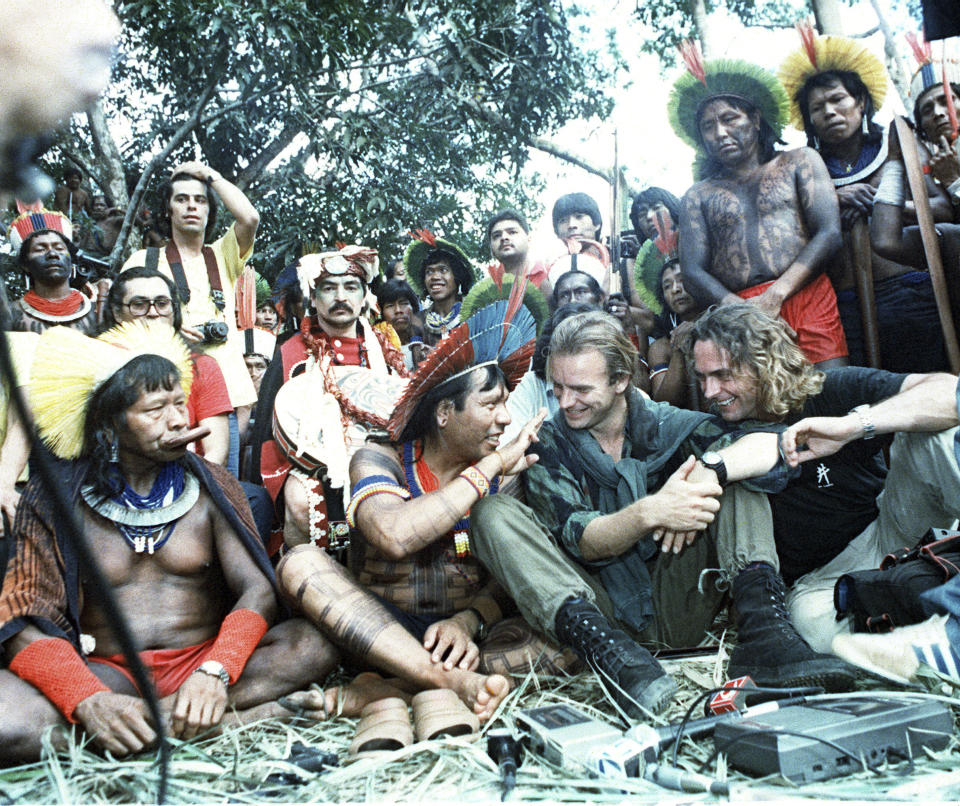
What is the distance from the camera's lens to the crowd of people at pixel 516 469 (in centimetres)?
250

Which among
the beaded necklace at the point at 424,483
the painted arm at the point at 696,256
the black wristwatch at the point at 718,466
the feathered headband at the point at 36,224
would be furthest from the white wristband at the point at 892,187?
the feathered headband at the point at 36,224

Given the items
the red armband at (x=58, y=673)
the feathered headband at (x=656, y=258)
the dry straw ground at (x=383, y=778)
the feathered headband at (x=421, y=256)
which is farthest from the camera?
the feathered headband at (x=421, y=256)

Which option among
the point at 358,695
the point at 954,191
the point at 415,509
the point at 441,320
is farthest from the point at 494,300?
the point at 358,695

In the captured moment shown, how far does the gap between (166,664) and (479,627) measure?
1.01 metres

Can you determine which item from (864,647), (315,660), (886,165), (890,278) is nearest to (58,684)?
(315,660)

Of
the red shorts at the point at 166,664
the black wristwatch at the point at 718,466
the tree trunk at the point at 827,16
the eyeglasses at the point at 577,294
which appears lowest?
the red shorts at the point at 166,664

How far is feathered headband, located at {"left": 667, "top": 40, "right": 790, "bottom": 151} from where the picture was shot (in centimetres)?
409

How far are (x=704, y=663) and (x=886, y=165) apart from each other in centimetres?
256

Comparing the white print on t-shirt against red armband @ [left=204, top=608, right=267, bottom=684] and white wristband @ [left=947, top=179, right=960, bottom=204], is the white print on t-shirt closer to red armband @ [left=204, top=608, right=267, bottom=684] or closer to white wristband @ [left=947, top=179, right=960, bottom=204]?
white wristband @ [left=947, top=179, right=960, bottom=204]

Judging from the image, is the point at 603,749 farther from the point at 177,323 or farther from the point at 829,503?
the point at 177,323

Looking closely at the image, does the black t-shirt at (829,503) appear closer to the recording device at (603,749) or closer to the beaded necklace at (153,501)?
the recording device at (603,749)

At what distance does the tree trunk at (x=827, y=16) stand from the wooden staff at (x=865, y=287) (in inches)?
48.3

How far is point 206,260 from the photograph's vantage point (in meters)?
4.44

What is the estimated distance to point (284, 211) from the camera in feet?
21.2
